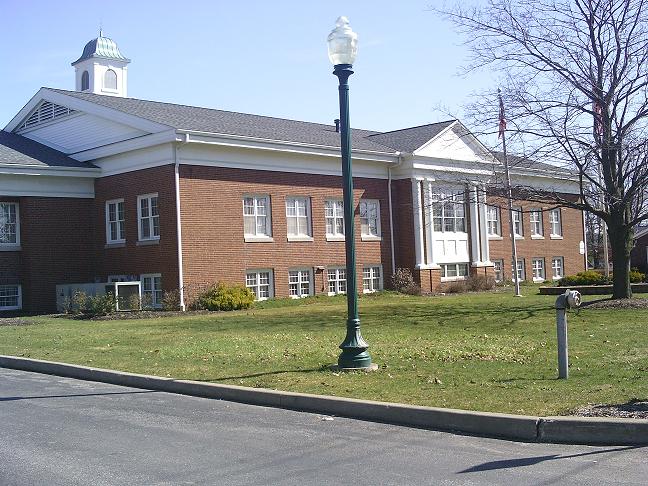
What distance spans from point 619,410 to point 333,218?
25.1 metres

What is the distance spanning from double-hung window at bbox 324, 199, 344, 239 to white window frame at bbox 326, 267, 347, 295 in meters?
1.37

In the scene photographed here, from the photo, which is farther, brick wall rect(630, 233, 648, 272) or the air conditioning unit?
brick wall rect(630, 233, 648, 272)

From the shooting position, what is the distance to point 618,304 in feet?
66.3

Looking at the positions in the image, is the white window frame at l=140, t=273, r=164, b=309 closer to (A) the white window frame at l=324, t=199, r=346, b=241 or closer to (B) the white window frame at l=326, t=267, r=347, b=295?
(B) the white window frame at l=326, t=267, r=347, b=295

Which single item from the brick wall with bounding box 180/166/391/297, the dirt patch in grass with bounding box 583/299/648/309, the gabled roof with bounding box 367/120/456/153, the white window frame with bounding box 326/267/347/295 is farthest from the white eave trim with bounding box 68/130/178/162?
the dirt patch in grass with bounding box 583/299/648/309

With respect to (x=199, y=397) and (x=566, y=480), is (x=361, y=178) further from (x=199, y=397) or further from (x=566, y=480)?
(x=566, y=480)

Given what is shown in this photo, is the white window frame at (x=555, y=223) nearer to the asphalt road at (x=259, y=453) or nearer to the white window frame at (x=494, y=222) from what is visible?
the white window frame at (x=494, y=222)

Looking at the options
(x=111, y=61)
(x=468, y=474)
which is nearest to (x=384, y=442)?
(x=468, y=474)

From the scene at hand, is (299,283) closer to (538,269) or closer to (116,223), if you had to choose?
(116,223)

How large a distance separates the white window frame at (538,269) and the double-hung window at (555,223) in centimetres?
183

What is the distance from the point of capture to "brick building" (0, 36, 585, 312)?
90.4 feet

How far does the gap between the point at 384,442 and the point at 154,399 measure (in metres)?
3.96

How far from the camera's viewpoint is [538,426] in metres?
7.68

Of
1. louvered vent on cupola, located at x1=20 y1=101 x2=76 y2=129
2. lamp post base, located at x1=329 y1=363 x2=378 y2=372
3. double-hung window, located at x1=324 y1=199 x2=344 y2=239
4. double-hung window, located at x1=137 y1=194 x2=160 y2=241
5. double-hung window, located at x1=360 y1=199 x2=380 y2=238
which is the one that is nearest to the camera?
lamp post base, located at x1=329 y1=363 x2=378 y2=372
